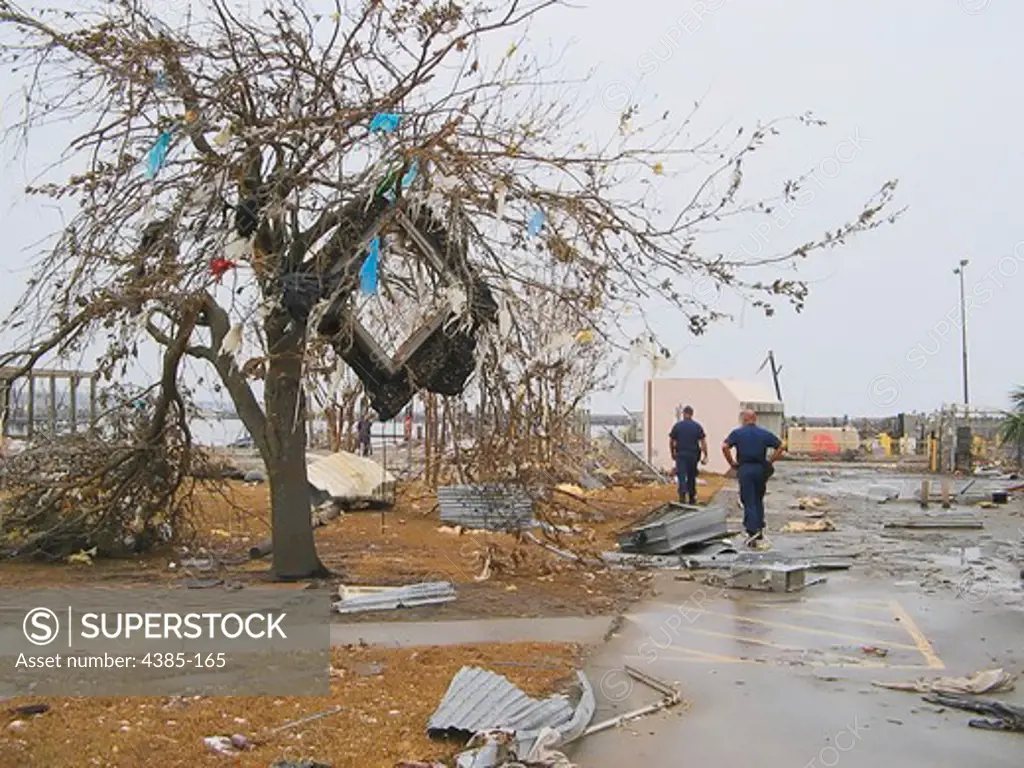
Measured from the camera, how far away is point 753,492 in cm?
1388

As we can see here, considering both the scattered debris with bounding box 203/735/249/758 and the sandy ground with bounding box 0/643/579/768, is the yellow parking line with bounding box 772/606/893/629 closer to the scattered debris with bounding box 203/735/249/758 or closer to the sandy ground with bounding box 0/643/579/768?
the sandy ground with bounding box 0/643/579/768

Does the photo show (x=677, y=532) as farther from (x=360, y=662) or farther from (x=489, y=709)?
(x=489, y=709)

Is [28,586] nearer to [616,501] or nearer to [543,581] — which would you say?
[543,581]

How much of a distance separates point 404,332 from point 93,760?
6676 millimetres

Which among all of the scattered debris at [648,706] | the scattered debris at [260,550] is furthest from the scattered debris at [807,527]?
the scattered debris at [648,706]

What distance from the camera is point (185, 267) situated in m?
8.68

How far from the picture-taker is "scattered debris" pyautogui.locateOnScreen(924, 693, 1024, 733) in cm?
598

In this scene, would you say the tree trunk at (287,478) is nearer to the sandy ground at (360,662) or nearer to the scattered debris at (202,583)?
the sandy ground at (360,662)

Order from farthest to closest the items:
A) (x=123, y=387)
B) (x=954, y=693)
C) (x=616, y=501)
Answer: (x=616, y=501)
(x=123, y=387)
(x=954, y=693)

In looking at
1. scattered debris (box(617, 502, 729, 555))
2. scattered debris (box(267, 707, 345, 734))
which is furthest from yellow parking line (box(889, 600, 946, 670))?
scattered debris (box(267, 707, 345, 734))

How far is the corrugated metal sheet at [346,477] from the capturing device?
17.2 meters

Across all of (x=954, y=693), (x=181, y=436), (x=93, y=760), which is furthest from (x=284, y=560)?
(x=954, y=693)

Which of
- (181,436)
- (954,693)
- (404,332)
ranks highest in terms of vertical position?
(404,332)

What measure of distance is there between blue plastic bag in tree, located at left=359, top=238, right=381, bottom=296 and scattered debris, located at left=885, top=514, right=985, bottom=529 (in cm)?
1131
